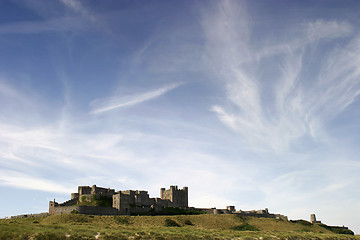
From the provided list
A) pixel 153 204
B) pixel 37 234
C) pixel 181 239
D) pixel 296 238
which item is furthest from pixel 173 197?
pixel 37 234

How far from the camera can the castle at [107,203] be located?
90.0 metres

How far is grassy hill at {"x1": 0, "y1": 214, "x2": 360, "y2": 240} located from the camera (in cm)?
5047

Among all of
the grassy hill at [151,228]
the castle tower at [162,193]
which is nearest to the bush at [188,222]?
the grassy hill at [151,228]

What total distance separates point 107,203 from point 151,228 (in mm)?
34887

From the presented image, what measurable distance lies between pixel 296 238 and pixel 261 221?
38.9 meters

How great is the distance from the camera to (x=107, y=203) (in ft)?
328

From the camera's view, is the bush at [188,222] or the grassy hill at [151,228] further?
the bush at [188,222]

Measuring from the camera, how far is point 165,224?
86.6 meters

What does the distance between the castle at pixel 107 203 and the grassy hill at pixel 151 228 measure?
6371 mm

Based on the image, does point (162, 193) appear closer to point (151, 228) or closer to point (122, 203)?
point (122, 203)

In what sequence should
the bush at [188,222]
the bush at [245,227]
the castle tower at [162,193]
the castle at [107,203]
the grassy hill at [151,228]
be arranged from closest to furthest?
the grassy hill at [151,228] → the castle at [107,203] → the bush at [188,222] → the bush at [245,227] → the castle tower at [162,193]

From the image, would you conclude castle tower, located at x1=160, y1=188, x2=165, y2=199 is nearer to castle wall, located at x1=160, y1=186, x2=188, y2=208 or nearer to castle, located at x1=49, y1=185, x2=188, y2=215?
castle wall, located at x1=160, y1=186, x2=188, y2=208

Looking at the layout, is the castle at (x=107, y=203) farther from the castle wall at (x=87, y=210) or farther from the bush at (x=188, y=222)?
the bush at (x=188, y=222)

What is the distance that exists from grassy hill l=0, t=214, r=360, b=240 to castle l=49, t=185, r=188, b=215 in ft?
20.9
